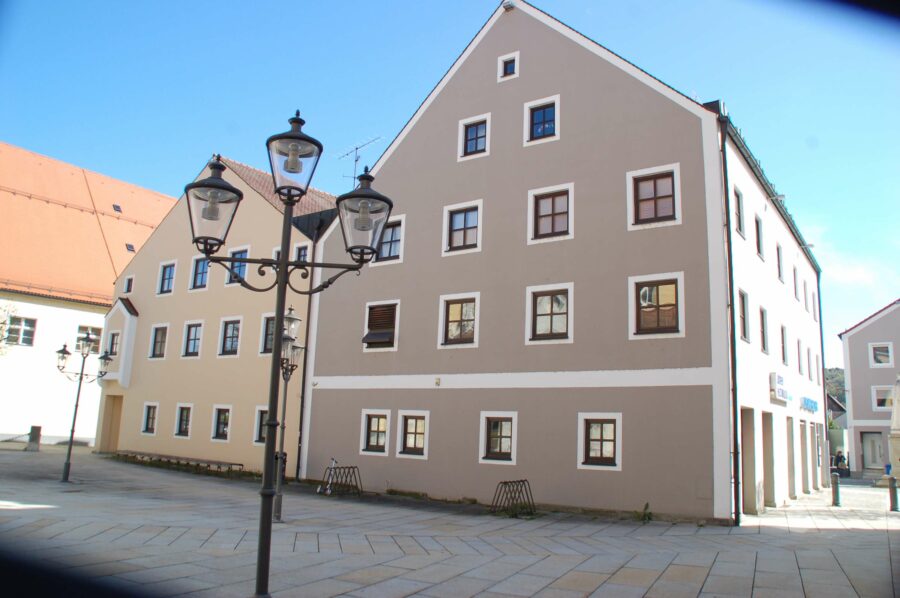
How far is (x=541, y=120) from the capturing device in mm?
20766

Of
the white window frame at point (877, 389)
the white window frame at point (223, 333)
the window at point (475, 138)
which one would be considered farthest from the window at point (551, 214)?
the white window frame at point (877, 389)

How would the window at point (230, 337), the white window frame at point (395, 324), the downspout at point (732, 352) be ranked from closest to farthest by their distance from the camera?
1. the downspout at point (732, 352)
2. the white window frame at point (395, 324)
3. the window at point (230, 337)

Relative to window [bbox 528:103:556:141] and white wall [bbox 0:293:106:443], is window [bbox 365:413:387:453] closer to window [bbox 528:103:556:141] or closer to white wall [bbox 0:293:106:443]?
window [bbox 528:103:556:141]

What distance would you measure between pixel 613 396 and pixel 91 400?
38.6 metres

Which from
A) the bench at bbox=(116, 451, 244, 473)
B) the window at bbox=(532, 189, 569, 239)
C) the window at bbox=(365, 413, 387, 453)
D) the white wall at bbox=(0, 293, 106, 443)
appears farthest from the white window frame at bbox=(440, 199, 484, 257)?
the white wall at bbox=(0, 293, 106, 443)

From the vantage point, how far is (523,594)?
8172mm

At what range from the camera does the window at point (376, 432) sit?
71.7 ft

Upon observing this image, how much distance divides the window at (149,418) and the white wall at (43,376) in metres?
12.8

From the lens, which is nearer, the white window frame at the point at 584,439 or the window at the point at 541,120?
the white window frame at the point at 584,439

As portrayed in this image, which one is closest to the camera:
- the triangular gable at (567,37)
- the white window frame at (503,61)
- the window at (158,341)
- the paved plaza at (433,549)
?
the paved plaza at (433,549)

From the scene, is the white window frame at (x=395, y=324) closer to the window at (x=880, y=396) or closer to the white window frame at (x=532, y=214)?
the white window frame at (x=532, y=214)

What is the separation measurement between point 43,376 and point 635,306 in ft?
124

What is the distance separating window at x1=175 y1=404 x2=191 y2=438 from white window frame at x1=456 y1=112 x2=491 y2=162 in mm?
16297

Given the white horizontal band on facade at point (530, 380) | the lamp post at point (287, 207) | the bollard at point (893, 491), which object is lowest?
the bollard at point (893, 491)
